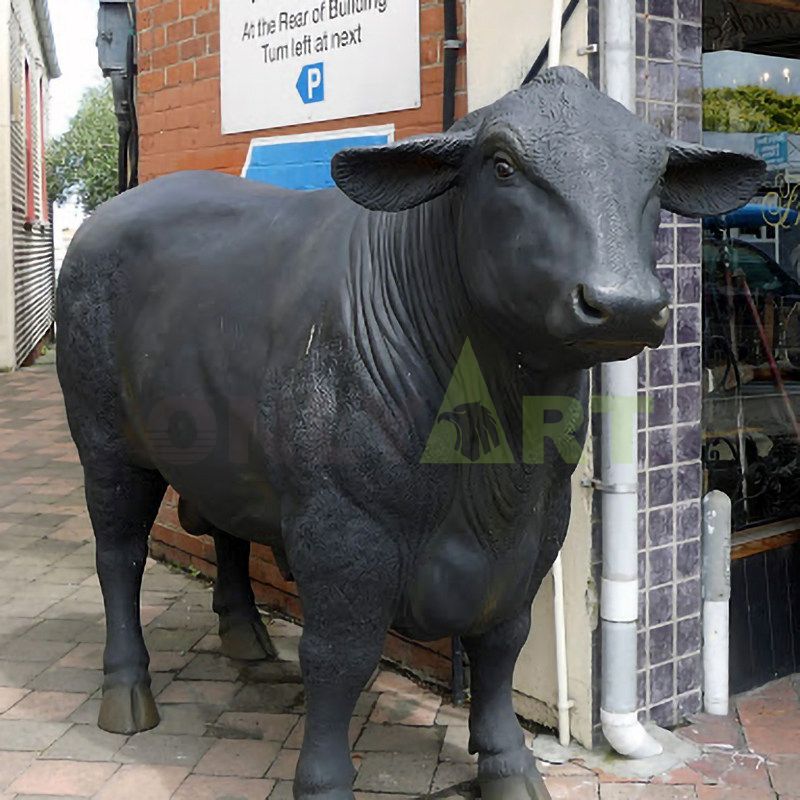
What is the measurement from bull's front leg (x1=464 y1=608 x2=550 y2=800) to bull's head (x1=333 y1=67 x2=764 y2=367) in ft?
3.20

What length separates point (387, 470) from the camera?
105 inches

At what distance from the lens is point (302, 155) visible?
14.7 ft

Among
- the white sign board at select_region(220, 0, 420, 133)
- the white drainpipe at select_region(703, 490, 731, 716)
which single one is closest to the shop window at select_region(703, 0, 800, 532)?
the white drainpipe at select_region(703, 490, 731, 716)

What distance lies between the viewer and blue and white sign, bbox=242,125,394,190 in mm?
4195

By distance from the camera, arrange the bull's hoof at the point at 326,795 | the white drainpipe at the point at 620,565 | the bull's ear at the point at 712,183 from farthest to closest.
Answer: the white drainpipe at the point at 620,565 → the bull's hoof at the point at 326,795 → the bull's ear at the point at 712,183

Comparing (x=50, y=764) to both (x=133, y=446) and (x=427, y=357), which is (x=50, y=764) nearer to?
(x=133, y=446)

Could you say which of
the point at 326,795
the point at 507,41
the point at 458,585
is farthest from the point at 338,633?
the point at 507,41

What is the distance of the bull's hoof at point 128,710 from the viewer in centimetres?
374

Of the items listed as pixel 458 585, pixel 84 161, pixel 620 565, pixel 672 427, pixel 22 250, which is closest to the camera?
pixel 458 585

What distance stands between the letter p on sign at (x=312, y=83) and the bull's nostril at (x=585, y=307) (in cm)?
246

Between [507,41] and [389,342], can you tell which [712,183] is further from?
[507,41]

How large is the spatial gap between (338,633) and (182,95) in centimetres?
318

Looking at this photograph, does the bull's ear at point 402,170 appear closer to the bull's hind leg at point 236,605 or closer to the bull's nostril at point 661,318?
the bull's nostril at point 661,318

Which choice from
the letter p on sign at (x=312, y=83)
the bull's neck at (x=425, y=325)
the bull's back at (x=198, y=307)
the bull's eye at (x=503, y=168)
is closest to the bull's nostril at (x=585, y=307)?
the bull's eye at (x=503, y=168)
